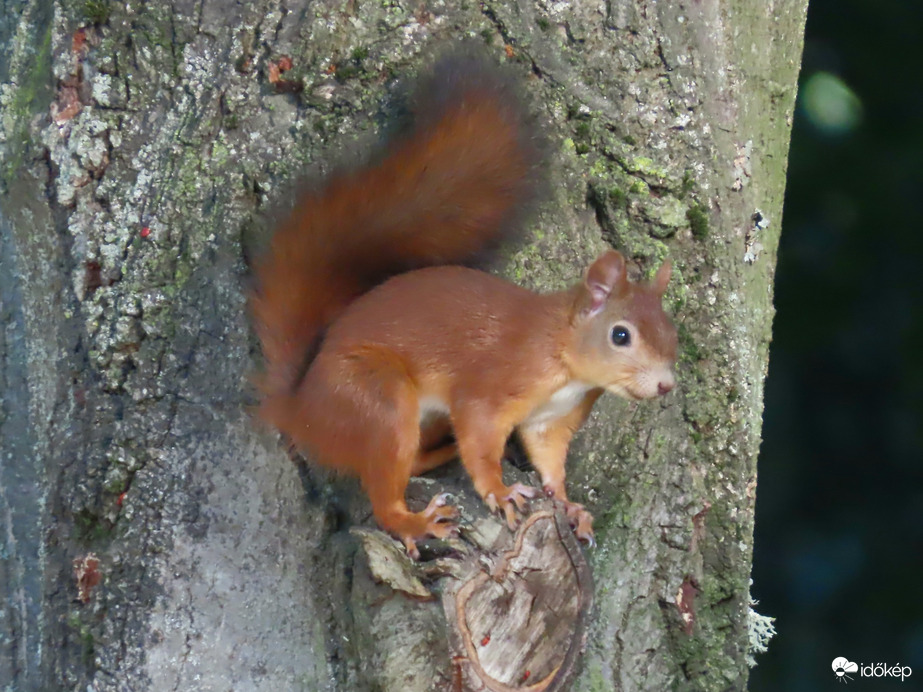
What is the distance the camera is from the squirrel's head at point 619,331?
1226 millimetres

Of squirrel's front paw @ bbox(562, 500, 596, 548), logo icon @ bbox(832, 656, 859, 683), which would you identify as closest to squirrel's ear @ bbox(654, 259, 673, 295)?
squirrel's front paw @ bbox(562, 500, 596, 548)

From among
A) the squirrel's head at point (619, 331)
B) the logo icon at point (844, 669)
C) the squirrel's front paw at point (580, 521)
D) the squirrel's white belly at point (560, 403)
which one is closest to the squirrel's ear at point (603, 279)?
the squirrel's head at point (619, 331)

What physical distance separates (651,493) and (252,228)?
600mm

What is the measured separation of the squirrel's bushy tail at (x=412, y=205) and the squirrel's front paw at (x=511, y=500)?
0.28 m

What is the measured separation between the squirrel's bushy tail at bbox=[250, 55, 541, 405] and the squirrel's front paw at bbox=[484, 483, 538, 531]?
11.0 inches

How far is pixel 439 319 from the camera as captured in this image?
123 cm

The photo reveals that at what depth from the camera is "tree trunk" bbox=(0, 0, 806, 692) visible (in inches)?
45.3

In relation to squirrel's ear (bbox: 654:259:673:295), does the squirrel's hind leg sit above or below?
below

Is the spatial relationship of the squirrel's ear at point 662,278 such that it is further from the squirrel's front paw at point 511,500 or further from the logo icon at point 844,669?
the logo icon at point 844,669

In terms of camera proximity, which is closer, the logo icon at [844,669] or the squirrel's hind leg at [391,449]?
the squirrel's hind leg at [391,449]

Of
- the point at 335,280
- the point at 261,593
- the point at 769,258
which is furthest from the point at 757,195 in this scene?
the point at 261,593

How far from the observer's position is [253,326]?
1195 millimetres

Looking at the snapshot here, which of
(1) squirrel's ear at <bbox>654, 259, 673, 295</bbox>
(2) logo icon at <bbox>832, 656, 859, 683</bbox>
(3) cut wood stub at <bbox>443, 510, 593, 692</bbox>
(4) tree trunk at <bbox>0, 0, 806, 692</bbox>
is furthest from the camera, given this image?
(2) logo icon at <bbox>832, 656, 859, 683</bbox>

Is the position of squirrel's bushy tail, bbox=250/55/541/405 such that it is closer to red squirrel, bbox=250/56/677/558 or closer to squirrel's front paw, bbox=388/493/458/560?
red squirrel, bbox=250/56/677/558
